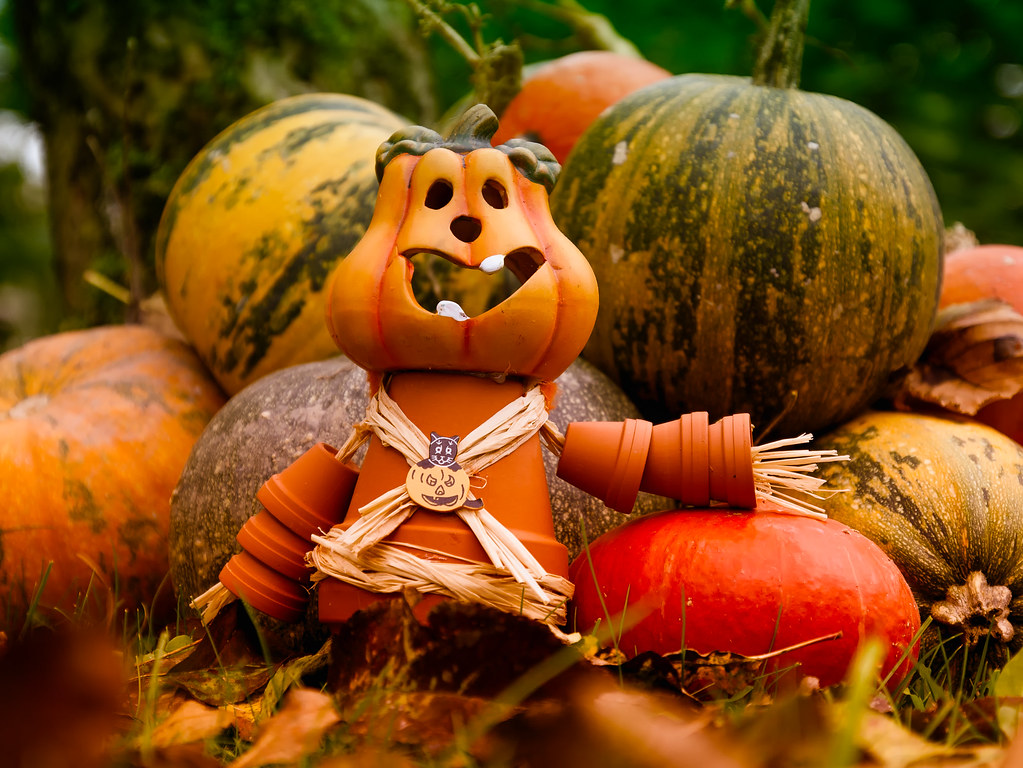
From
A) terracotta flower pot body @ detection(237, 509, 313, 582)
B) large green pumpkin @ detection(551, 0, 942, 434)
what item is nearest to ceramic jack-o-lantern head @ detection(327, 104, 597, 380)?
terracotta flower pot body @ detection(237, 509, 313, 582)

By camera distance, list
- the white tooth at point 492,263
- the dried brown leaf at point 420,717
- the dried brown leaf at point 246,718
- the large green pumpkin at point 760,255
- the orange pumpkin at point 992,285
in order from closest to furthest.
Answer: the dried brown leaf at point 420,717, the dried brown leaf at point 246,718, the white tooth at point 492,263, the large green pumpkin at point 760,255, the orange pumpkin at point 992,285

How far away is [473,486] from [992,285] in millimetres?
1683

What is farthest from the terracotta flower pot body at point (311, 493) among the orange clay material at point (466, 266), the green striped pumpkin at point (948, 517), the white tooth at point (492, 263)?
the green striped pumpkin at point (948, 517)

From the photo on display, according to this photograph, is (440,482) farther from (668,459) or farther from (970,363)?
(970,363)

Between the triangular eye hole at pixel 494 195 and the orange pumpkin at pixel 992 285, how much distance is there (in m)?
1.30

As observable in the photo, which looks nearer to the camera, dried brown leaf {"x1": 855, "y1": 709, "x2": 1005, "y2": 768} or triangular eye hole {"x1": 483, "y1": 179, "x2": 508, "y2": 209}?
dried brown leaf {"x1": 855, "y1": 709, "x2": 1005, "y2": 768}

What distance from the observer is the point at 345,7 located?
325 centimetres

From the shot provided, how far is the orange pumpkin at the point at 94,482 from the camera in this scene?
189 centimetres

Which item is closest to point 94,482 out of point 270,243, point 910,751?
point 270,243

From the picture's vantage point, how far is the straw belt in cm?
119

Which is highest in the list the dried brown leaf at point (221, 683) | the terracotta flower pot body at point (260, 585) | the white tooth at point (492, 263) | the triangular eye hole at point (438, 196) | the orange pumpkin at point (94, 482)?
the triangular eye hole at point (438, 196)

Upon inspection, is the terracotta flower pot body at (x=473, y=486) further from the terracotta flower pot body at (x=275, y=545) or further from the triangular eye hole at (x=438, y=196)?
the triangular eye hole at (x=438, y=196)

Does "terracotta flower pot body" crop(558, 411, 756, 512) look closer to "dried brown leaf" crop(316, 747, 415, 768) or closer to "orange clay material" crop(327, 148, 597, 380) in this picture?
"orange clay material" crop(327, 148, 597, 380)

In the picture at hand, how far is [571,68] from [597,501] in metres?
1.64
